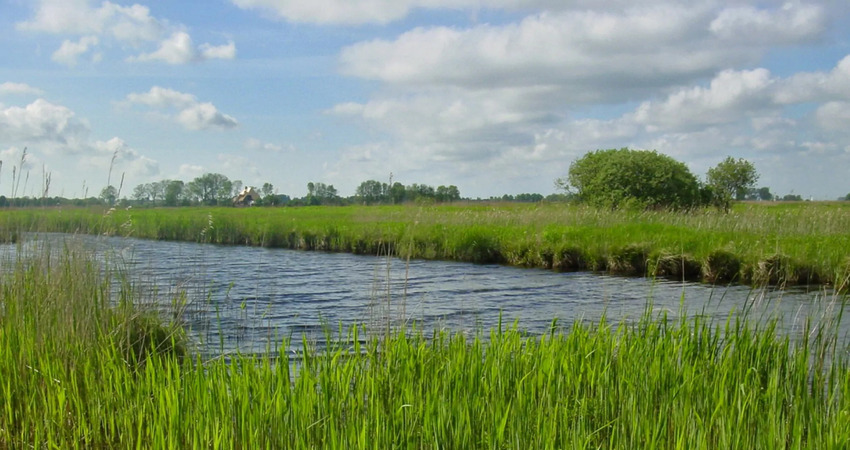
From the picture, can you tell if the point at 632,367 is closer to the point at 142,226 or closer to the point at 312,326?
the point at 312,326

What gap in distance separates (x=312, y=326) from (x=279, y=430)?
19.9 feet

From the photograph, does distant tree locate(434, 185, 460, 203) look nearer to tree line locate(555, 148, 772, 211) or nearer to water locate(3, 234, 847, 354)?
tree line locate(555, 148, 772, 211)

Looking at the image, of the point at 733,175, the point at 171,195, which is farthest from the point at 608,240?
the point at 733,175

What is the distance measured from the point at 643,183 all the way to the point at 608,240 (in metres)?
12.6

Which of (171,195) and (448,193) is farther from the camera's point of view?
(448,193)

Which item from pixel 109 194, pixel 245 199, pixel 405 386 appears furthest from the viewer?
pixel 245 199

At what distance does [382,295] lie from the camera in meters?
8.10

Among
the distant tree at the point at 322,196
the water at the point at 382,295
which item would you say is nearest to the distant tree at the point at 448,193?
the distant tree at the point at 322,196

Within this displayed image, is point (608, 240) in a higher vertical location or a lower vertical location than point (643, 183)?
lower

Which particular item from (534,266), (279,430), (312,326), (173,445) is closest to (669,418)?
(279,430)

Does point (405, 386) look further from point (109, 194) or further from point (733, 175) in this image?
point (733, 175)

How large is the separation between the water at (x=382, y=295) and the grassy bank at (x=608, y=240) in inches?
32.2

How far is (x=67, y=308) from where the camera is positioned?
607 centimetres

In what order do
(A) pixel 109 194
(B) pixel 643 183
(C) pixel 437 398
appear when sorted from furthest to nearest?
1. (B) pixel 643 183
2. (A) pixel 109 194
3. (C) pixel 437 398
